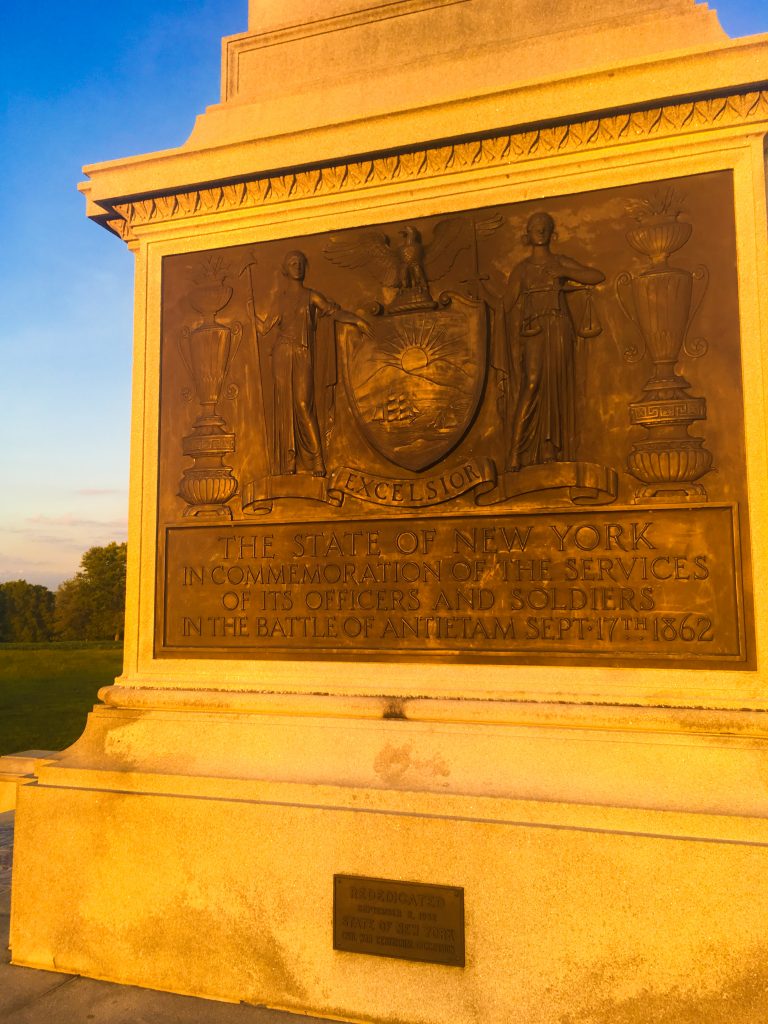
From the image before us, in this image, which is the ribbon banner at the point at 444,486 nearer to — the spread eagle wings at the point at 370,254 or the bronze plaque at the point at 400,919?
the spread eagle wings at the point at 370,254

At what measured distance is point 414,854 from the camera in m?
4.69

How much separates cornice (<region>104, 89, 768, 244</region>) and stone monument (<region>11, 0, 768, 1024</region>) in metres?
0.02

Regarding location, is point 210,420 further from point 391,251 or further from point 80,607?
point 80,607

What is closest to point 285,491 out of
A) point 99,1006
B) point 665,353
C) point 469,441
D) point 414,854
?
point 469,441

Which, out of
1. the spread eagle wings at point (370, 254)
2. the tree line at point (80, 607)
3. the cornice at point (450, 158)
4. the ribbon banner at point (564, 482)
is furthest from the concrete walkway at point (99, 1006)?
the tree line at point (80, 607)

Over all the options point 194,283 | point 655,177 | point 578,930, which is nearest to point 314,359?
point 194,283

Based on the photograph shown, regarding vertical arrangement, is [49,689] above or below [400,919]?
below

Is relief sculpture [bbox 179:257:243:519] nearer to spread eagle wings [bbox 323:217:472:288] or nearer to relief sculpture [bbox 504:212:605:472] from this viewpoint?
spread eagle wings [bbox 323:217:472:288]

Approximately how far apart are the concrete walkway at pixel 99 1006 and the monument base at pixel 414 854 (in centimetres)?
11

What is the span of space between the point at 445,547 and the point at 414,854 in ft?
6.09

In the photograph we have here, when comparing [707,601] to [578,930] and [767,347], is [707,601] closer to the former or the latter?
[767,347]

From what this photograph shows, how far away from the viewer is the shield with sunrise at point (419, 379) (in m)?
5.37

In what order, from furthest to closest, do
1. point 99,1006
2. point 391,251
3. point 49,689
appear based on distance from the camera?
point 49,689, point 391,251, point 99,1006

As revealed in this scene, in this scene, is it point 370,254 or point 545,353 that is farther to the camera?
point 370,254
